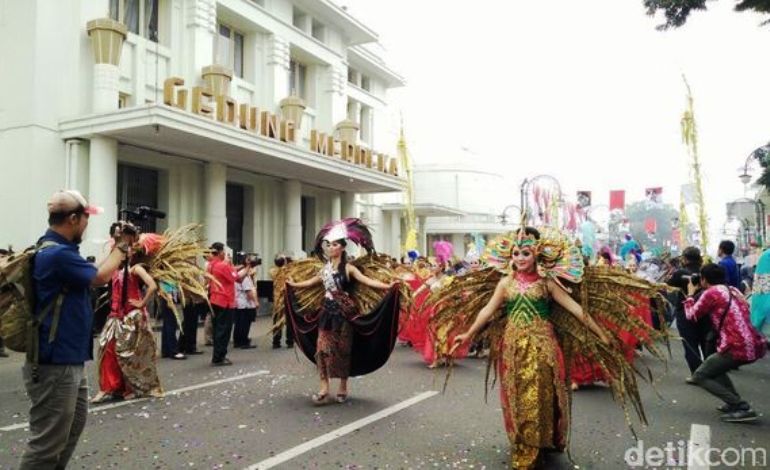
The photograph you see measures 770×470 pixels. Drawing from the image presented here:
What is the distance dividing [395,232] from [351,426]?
2583cm

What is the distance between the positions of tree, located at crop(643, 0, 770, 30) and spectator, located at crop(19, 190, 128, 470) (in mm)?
7495

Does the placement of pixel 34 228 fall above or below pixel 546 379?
above

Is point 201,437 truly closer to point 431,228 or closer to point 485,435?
point 485,435

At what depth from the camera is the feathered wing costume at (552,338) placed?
4207mm

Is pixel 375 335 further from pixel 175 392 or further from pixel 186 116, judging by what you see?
pixel 186 116

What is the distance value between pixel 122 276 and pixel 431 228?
120 feet

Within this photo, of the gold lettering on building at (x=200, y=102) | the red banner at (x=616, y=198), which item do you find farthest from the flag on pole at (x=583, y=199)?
the gold lettering on building at (x=200, y=102)

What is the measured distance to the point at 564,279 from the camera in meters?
4.66

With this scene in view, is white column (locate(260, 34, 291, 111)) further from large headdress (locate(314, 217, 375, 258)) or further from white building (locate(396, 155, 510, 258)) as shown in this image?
white building (locate(396, 155, 510, 258))

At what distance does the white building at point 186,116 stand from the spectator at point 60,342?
34.2ft

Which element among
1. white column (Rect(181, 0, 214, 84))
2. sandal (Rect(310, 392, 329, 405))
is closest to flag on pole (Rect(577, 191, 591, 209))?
white column (Rect(181, 0, 214, 84))

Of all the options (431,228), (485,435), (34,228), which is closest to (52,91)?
(34,228)

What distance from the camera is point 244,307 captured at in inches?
428

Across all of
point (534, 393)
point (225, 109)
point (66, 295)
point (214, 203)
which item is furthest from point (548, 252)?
point (214, 203)
